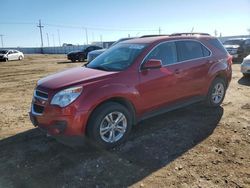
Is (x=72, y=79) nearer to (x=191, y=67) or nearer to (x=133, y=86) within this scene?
(x=133, y=86)

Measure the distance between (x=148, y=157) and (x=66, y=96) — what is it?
1588mm

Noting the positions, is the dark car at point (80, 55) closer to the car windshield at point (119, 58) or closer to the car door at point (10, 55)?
the car door at point (10, 55)

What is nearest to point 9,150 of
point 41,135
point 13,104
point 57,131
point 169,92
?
point 41,135

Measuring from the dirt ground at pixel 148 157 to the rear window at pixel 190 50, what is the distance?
1.35 meters

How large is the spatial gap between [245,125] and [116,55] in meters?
2.98

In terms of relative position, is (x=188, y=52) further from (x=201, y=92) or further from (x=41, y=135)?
(x=41, y=135)

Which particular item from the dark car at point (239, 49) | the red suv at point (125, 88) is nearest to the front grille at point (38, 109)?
the red suv at point (125, 88)

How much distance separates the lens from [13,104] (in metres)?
7.94

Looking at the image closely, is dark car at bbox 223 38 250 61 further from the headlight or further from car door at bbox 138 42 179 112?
the headlight

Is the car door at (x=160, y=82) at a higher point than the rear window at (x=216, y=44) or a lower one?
lower

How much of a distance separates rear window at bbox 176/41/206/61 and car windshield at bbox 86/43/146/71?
0.94 m

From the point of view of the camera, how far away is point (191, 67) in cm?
561

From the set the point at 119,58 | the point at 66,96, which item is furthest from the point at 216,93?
the point at 66,96

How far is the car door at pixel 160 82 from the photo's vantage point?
4.79 m
